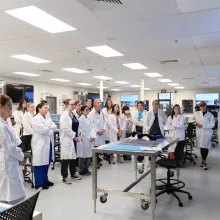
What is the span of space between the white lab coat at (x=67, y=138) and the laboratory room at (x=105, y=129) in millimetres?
17

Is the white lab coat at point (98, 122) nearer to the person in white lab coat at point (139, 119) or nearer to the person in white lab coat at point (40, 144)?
the person in white lab coat at point (139, 119)

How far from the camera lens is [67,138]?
158 inches

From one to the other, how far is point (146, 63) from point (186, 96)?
10.2m

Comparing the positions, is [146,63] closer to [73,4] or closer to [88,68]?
[88,68]

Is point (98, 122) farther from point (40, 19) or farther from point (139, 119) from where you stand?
point (40, 19)

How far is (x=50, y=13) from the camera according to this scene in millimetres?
3414

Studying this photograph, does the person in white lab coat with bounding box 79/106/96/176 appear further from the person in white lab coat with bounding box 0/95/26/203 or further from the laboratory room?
the person in white lab coat with bounding box 0/95/26/203

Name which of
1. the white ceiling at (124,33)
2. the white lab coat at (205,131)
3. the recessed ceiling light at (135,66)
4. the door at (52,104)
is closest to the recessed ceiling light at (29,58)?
the white ceiling at (124,33)

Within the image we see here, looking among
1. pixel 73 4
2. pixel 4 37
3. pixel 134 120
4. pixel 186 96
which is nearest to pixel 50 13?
pixel 73 4

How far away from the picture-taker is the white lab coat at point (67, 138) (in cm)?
396

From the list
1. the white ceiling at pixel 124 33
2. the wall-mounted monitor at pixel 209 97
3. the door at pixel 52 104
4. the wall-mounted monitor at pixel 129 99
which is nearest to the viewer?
the white ceiling at pixel 124 33

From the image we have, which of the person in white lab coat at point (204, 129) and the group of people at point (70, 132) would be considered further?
the person in white lab coat at point (204, 129)

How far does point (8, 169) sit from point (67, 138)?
198cm

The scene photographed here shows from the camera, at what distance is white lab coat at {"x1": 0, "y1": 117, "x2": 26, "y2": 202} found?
2014 mm
